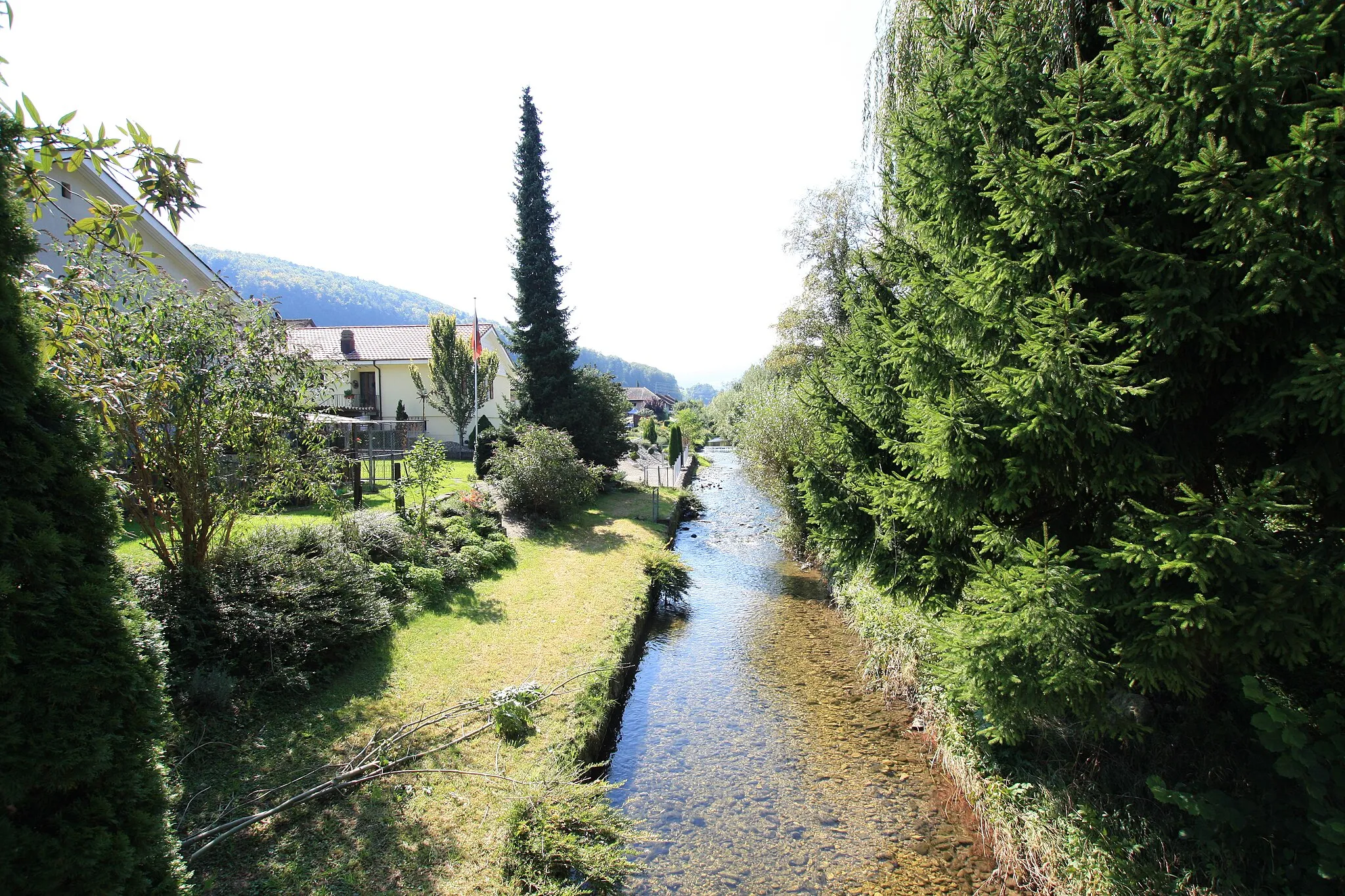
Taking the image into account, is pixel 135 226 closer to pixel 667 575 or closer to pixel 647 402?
pixel 667 575

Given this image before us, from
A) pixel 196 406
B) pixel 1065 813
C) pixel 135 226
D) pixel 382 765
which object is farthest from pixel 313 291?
pixel 1065 813

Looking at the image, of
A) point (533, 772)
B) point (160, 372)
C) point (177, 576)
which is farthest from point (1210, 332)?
point (177, 576)

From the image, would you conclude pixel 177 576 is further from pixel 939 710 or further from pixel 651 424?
pixel 651 424

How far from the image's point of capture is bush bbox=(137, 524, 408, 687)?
5801 mm

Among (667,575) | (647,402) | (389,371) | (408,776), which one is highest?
(647,402)

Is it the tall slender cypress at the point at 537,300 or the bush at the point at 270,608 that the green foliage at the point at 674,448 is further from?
the bush at the point at 270,608

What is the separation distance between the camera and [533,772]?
5.29 m

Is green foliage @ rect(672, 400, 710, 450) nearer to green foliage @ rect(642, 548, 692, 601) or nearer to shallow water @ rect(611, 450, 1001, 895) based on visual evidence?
green foliage @ rect(642, 548, 692, 601)

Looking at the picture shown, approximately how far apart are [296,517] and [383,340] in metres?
24.0

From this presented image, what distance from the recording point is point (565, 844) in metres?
4.33

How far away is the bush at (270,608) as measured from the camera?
580cm

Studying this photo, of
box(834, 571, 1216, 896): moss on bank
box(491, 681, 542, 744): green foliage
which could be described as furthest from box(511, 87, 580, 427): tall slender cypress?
box(834, 571, 1216, 896): moss on bank

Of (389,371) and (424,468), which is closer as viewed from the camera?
(424,468)

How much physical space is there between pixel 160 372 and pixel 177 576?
2.06m
